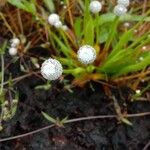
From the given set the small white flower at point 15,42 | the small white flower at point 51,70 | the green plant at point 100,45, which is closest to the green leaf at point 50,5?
the green plant at point 100,45

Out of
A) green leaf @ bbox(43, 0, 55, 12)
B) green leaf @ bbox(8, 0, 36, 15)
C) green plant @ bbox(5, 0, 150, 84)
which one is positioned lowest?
green plant @ bbox(5, 0, 150, 84)

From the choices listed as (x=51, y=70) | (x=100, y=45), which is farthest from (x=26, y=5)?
(x=51, y=70)

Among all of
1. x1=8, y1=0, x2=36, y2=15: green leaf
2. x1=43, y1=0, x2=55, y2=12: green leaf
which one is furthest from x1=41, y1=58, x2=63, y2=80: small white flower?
x1=43, y1=0, x2=55, y2=12: green leaf

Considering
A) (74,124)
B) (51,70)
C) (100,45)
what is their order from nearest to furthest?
(51,70), (74,124), (100,45)

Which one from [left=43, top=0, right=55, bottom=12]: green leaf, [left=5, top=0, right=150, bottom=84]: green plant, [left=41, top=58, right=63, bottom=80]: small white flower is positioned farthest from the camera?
[left=43, top=0, right=55, bottom=12]: green leaf

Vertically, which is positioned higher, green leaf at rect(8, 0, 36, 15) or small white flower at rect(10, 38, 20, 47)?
green leaf at rect(8, 0, 36, 15)

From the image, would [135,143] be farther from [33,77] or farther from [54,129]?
[33,77]

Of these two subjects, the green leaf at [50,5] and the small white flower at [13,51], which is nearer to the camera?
the small white flower at [13,51]

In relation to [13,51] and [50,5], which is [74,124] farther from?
[50,5]

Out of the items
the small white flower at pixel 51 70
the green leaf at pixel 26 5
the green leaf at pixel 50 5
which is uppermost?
the green leaf at pixel 50 5

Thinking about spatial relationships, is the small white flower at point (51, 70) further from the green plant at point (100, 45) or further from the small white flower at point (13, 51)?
the small white flower at point (13, 51)

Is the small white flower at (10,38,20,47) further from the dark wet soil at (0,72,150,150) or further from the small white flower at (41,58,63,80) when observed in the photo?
the small white flower at (41,58,63,80)

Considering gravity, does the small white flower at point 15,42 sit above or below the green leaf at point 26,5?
below
